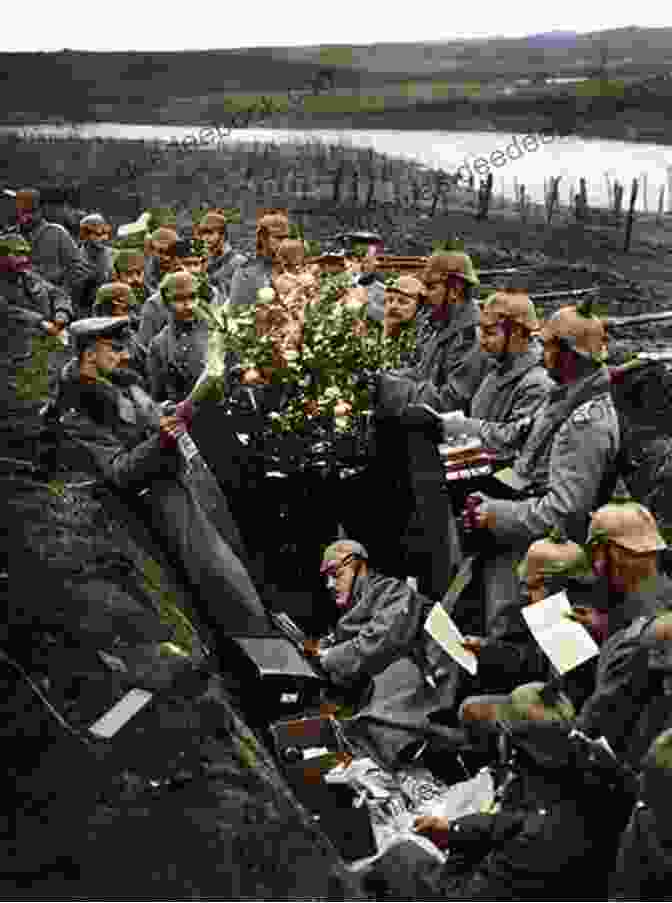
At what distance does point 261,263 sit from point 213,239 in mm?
662

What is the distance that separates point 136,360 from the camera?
5.32m

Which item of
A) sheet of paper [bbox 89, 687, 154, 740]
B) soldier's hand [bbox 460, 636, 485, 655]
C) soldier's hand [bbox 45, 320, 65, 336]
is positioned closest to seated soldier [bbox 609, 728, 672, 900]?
soldier's hand [bbox 460, 636, 485, 655]

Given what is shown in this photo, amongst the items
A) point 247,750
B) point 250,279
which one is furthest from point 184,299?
point 247,750

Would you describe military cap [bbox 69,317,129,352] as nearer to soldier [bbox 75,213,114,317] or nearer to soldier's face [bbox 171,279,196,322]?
soldier's face [bbox 171,279,196,322]

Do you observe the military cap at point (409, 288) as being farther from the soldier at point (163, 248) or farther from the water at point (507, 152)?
the soldier at point (163, 248)

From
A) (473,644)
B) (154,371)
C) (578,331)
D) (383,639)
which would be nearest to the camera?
(473,644)

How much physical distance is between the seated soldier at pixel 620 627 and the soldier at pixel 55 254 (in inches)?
211

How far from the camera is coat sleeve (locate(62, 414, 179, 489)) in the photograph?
3.98 m

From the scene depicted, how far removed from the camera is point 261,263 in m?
5.95

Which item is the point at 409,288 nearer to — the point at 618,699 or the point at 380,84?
the point at 380,84

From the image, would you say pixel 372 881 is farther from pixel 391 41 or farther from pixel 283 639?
pixel 391 41

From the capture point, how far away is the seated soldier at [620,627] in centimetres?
238

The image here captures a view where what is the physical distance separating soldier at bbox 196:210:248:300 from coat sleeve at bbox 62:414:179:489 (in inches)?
94.1

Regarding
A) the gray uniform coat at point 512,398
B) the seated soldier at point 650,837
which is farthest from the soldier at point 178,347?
the seated soldier at point 650,837
